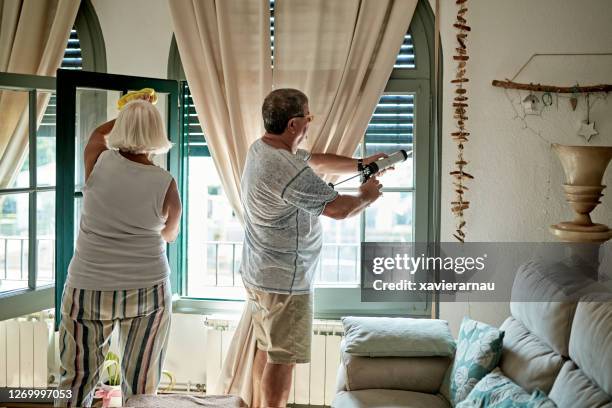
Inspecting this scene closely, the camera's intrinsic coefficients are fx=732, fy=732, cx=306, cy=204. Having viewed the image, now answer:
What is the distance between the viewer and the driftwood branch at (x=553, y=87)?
346 centimetres

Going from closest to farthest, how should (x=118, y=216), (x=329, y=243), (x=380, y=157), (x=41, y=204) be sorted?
1. (x=118, y=216)
2. (x=380, y=157)
3. (x=41, y=204)
4. (x=329, y=243)

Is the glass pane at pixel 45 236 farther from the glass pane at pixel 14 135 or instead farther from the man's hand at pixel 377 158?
the man's hand at pixel 377 158

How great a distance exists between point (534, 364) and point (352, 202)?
923mm

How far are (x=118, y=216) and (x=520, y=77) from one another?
2.03 metres

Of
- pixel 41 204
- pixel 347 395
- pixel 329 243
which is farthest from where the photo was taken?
pixel 329 243

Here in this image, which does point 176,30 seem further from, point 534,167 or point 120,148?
point 534,167

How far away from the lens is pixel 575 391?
2.21 m

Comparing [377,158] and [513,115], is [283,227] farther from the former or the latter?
[513,115]

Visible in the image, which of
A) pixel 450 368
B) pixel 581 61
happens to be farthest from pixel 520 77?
pixel 450 368

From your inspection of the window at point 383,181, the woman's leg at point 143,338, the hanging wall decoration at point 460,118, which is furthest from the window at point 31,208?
the hanging wall decoration at point 460,118

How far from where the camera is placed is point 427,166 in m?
3.68

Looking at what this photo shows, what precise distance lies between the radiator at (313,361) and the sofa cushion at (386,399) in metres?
0.70

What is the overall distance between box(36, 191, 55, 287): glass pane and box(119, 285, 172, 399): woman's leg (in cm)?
101

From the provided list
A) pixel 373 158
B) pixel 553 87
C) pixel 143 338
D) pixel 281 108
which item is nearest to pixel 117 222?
pixel 143 338
